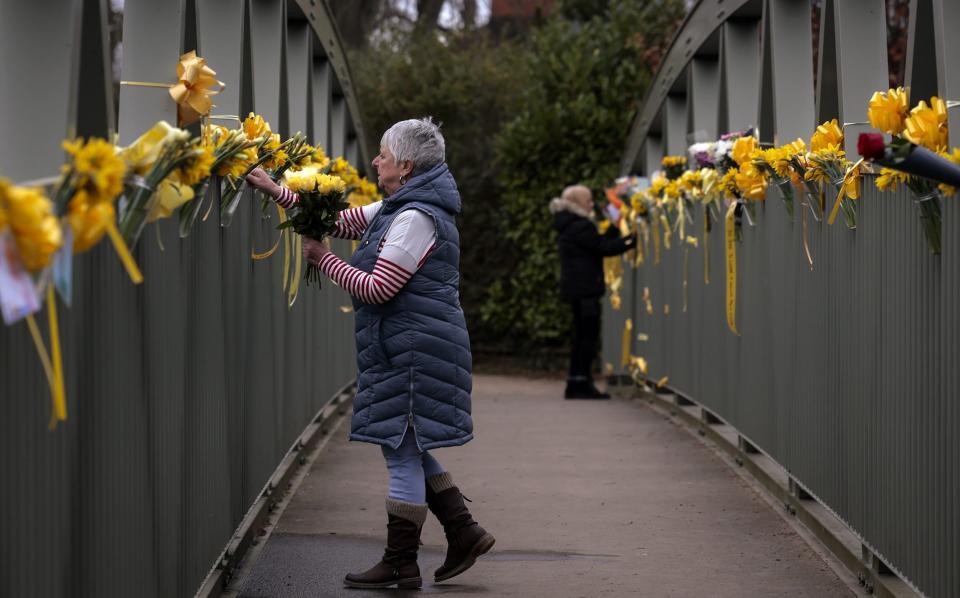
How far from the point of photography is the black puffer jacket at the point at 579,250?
42.7ft

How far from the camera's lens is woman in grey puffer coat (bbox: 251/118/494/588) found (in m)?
5.04

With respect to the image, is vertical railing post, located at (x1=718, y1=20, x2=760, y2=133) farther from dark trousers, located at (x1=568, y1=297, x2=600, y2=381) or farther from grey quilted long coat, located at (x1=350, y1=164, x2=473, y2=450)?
grey quilted long coat, located at (x1=350, y1=164, x2=473, y2=450)

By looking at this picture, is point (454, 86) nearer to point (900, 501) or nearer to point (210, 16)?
point (210, 16)

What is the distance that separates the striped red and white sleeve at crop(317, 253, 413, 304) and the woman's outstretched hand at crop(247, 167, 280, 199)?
0.50 meters

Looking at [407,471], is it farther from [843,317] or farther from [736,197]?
[736,197]

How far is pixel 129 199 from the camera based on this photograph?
11.2 ft

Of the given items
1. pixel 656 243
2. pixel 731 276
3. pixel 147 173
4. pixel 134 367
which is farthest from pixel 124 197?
pixel 656 243

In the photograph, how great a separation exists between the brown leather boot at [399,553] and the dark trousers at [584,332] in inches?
321

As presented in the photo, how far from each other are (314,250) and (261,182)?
0.39 m

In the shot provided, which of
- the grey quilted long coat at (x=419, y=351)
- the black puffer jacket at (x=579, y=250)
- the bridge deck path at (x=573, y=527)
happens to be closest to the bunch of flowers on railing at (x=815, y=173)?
the black puffer jacket at (x=579, y=250)

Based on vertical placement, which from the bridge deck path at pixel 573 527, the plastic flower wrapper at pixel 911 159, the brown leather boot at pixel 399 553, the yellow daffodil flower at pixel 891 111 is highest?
the yellow daffodil flower at pixel 891 111

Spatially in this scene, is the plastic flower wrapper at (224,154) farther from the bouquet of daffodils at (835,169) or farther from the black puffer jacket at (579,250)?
the black puffer jacket at (579,250)

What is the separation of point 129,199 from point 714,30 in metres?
7.25

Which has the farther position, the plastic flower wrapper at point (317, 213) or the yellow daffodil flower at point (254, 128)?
the yellow daffodil flower at point (254, 128)
